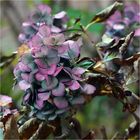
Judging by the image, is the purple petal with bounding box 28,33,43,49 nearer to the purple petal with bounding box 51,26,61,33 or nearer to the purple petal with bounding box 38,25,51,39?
the purple petal with bounding box 38,25,51,39

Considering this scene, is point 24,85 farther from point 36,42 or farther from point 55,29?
point 55,29

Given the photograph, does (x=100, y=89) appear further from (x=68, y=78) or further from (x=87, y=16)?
(x=87, y=16)

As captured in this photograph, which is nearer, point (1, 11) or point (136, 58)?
point (136, 58)

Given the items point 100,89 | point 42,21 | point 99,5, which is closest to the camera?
point 100,89

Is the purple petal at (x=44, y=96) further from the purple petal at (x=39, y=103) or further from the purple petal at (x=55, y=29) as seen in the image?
the purple petal at (x=55, y=29)

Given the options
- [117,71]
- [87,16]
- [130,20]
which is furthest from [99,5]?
[117,71]

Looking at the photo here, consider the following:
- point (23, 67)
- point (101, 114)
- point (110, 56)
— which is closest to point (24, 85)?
point (23, 67)

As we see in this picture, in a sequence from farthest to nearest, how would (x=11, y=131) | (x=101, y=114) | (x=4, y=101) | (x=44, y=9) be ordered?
(x=101, y=114) → (x=44, y=9) → (x=4, y=101) → (x=11, y=131)

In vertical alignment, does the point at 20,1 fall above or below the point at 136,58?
below

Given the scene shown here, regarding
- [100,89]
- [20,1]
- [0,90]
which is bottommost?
[0,90]
